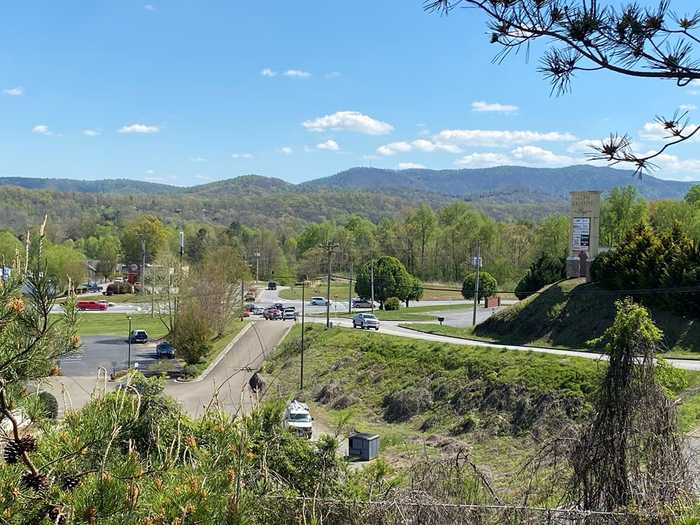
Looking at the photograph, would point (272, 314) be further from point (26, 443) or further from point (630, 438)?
point (26, 443)

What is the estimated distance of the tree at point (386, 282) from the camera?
54844 mm

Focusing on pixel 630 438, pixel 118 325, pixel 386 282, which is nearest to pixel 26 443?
pixel 630 438

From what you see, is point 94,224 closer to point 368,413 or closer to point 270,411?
point 368,413

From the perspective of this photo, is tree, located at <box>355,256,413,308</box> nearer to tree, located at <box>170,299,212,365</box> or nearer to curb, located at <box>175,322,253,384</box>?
curb, located at <box>175,322,253,384</box>

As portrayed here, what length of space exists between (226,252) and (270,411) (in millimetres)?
42589

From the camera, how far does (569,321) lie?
30.2m

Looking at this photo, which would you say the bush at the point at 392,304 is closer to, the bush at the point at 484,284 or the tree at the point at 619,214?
the bush at the point at 484,284

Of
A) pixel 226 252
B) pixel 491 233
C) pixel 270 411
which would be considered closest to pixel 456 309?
pixel 226 252

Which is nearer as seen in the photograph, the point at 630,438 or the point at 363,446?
the point at 630,438

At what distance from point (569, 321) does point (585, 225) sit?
5.11 m

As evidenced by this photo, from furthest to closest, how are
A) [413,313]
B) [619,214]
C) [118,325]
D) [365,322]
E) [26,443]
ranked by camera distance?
[118,325] → [619,214] → [413,313] → [365,322] → [26,443]

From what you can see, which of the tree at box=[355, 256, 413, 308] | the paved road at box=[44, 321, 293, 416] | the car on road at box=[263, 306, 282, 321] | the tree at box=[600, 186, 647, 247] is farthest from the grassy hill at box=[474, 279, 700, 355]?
the tree at box=[600, 186, 647, 247]

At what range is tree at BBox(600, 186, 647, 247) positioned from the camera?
2094 inches

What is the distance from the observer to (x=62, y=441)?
3.43m
